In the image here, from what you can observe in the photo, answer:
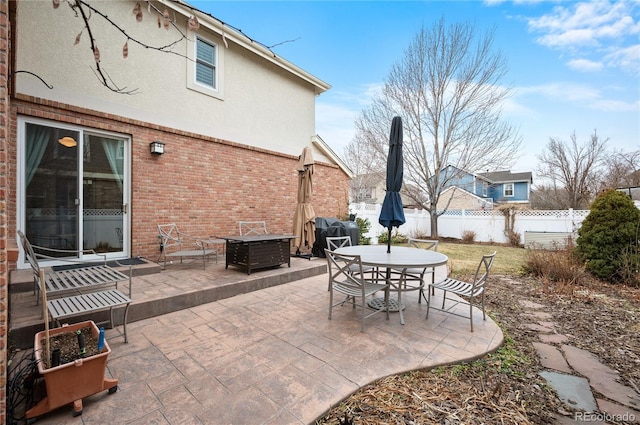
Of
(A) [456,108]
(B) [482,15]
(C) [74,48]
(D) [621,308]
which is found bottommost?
(D) [621,308]

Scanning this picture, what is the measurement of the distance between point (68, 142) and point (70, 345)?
15.4 ft

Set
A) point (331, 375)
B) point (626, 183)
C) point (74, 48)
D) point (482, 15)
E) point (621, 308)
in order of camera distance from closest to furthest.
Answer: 1. point (331, 375)
2. point (621, 308)
3. point (74, 48)
4. point (482, 15)
5. point (626, 183)

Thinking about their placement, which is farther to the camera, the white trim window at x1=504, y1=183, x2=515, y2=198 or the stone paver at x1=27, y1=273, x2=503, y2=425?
the white trim window at x1=504, y1=183, x2=515, y2=198

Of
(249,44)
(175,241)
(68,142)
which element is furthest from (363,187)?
(68,142)

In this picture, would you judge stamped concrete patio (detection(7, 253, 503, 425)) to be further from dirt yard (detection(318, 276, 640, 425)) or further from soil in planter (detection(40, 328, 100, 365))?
soil in planter (detection(40, 328, 100, 365))

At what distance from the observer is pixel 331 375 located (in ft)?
8.10

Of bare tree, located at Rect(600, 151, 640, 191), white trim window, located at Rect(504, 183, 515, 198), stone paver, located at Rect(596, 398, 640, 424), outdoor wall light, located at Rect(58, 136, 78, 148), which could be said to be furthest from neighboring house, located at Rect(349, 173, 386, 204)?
stone paver, located at Rect(596, 398, 640, 424)

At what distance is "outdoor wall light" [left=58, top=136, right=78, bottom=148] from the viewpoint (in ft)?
17.2

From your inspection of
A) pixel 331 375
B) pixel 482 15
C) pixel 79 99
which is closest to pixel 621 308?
pixel 331 375

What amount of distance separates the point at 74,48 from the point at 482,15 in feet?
44.8

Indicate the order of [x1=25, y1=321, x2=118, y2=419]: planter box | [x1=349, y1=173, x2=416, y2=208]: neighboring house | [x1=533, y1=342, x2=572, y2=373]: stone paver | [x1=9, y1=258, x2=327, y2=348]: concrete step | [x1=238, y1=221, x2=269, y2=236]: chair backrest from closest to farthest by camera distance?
[x1=25, y1=321, x2=118, y2=419]: planter box < [x1=533, y1=342, x2=572, y2=373]: stone paver < [x1=9, y1=258, x2=327, y2=348]: concrete step < [x1=238, y1=221, x2=269, y2=236]: chair backrest < [x1=349, y1=173, x2=416, y2=208]: neighboring house

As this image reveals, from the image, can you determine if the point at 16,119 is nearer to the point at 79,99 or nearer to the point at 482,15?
the point at 79,99

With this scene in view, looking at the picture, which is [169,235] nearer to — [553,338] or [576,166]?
[553,338]

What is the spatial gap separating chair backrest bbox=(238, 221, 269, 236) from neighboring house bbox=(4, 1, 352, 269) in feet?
0.79
